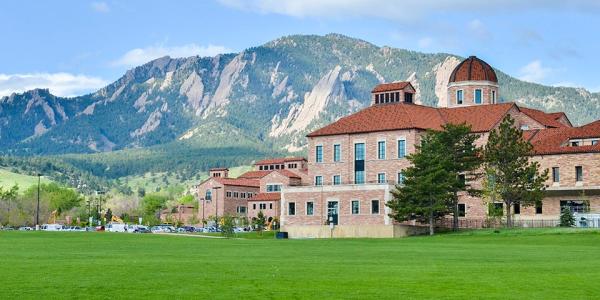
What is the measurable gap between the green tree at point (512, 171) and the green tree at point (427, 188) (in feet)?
15.1

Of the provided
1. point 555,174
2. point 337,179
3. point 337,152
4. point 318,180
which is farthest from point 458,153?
point 318,180

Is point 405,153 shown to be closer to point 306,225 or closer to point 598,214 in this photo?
point 306,225

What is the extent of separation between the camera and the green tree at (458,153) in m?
99.9

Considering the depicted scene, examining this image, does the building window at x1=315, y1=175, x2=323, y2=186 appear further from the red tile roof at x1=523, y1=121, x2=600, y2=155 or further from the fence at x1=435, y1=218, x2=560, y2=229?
the red tile roof at x1=523, y1=121, x2=600, y2=155

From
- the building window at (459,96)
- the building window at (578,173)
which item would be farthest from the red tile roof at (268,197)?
the building window at (578,173)

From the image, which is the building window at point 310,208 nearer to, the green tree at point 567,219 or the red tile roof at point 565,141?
the red tile roof at point 565,141

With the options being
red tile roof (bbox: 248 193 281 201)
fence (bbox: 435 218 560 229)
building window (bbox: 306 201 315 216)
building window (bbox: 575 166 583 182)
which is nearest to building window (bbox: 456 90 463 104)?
fence (bbox: 435 218 560 229)

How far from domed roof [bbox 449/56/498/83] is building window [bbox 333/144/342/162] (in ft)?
69.2

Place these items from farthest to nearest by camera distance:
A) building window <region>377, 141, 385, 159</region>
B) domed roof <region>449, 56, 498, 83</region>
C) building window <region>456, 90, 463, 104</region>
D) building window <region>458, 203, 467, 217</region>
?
1. building window <region>456, 90, 463, 104</region>
2. domed roof <region>449, 56, 498, 83</region>
3. building window <region>377, 141, 385, 159</region>
4. building window <region>458, 203, 467, 217</region>

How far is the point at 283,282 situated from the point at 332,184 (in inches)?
3364

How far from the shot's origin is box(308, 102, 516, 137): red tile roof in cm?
11425

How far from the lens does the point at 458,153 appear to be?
101 metres

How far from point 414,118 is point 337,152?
34.5ft

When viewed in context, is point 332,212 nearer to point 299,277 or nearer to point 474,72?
point 474,72
